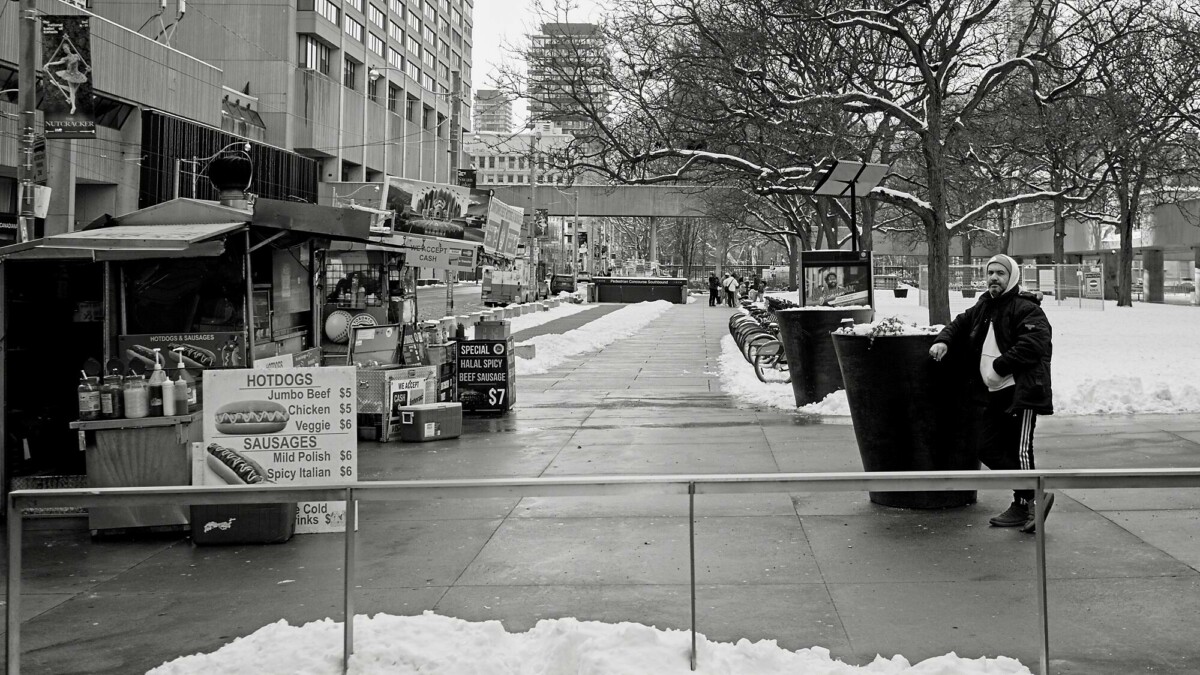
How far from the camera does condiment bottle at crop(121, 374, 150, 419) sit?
279 inches

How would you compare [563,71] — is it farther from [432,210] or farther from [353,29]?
[353,29]

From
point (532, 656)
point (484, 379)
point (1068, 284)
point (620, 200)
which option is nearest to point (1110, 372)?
point (484, 379)

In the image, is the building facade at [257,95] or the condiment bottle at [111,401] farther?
the building facade at [257,95]

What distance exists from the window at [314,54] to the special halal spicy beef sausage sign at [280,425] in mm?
55896

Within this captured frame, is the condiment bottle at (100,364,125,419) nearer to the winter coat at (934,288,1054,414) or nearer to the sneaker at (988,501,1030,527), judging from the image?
the winter coat at (934,288,1054,414)

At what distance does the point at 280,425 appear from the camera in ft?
22.7

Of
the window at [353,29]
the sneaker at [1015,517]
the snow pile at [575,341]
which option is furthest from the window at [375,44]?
the sneaker at [1015,517]

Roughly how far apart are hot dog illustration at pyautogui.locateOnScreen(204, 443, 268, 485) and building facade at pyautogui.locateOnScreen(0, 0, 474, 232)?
54.9 feet

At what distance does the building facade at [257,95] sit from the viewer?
33.2 metres

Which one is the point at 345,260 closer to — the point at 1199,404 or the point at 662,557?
the point at 662,557

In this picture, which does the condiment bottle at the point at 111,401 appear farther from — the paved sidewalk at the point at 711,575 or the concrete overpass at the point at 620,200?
the concrete overpass at the point at 620,200

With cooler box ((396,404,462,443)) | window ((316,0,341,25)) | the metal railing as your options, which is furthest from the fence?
the metal railing

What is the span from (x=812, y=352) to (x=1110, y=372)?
204 inches

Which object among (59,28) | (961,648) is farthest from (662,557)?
(59,28)
